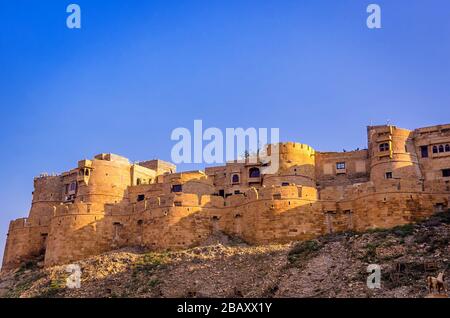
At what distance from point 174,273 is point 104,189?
16.6 metres

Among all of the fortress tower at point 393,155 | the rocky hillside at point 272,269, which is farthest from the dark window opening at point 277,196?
the fortress tower at point 393,155

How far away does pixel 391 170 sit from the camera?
4722 centimetres

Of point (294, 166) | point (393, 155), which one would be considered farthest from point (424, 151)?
point (294, 166)

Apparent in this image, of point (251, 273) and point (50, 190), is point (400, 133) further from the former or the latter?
point (50, 190)

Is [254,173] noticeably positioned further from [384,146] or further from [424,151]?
[424,151]

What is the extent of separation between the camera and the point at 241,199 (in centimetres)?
4416

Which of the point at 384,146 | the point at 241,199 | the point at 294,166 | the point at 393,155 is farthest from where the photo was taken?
the point at 294,166

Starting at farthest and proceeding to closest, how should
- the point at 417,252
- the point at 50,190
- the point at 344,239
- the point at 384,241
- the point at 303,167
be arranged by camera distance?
the point at 50,190 → the point at 303,167 → the point at 344,239 → the point at 384,241 → the point at 417,252

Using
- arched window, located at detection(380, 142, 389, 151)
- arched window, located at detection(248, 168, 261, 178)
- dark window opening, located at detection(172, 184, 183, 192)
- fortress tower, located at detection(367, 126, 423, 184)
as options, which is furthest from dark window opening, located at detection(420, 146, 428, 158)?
dark window opening, located at detection(172, 184, 183, 192)

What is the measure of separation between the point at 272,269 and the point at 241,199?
29.7 ft

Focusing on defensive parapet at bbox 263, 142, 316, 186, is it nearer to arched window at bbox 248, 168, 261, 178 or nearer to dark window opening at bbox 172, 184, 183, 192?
arched window at bbox 248, 168, 261, 178

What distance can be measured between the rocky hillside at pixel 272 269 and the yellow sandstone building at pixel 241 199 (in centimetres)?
156

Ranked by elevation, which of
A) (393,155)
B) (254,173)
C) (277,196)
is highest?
(393,155)
